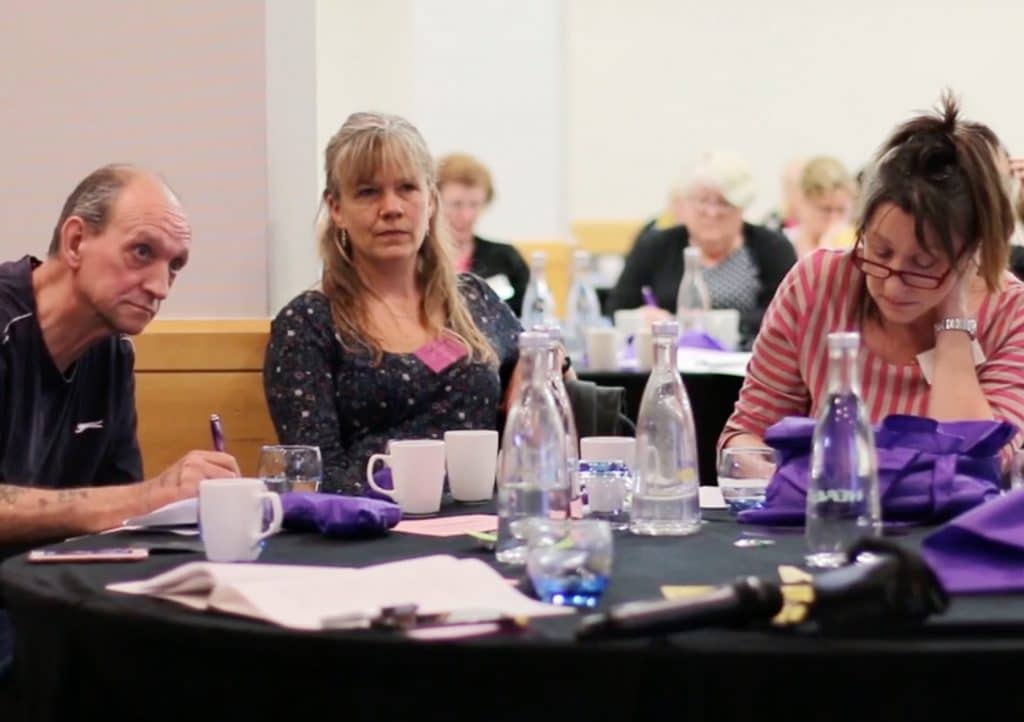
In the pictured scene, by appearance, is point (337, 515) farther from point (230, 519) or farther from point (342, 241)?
point (342, 241)

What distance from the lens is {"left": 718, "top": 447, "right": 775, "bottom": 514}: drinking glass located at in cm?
222

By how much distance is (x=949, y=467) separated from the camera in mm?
2033

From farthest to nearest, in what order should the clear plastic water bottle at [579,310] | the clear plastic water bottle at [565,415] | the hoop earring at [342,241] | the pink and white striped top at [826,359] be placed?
the clear plastic water bottle at [579,310]
the hoop earring at [342,241]
the pink and white striped top at [826,359]
the clear plastic water bottle at [565,415]

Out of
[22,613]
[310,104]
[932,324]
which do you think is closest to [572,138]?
[310,104]

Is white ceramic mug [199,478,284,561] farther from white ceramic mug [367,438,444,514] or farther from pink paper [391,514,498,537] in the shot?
white ceramic mug [367,438,444,514]

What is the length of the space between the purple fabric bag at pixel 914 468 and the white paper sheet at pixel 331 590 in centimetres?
51

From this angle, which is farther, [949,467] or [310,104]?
[310,104]

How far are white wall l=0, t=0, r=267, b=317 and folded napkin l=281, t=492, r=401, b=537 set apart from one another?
1330 mm

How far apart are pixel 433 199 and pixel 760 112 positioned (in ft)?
26.4

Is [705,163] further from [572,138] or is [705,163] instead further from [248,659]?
[248,659]

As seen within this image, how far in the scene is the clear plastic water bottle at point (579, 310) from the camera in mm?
5406

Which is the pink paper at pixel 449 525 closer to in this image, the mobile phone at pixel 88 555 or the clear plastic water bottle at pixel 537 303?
the mobile phone at pixel 88 555

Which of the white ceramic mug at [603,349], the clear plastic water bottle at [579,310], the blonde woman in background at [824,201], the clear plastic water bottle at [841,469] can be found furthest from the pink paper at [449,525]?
the blonde woman in background at [824,201]

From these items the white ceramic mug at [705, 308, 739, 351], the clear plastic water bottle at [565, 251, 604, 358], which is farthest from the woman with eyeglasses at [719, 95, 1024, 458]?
the clear plastic water bottle at [565, 251, 604, 358]
